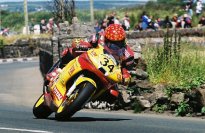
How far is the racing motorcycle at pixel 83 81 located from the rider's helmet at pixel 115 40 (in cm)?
Answer: 13

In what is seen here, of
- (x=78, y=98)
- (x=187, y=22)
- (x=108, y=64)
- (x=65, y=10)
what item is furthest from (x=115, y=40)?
(x=187, y=22)

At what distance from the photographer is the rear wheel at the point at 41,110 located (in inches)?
537

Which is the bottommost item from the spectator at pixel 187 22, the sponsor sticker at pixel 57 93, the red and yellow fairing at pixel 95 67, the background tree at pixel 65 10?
the spectator at pixel 187 22

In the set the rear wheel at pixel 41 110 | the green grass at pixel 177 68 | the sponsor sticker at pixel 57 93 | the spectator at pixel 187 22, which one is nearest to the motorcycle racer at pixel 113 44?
the sponsor sticker at pixel 57 93

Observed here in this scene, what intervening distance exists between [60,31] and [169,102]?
9.82 metres

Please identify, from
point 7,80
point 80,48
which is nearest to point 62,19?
point 7,80

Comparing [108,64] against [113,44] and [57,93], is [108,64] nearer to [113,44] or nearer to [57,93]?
[113,44]

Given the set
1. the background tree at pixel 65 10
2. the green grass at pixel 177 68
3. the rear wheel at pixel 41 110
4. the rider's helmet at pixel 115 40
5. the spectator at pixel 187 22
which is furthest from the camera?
the spectator at pixel 187 22

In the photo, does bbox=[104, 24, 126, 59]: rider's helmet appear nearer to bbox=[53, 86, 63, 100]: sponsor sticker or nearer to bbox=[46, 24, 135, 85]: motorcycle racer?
bbox=[46, 24, 135, 85]: motorcycle racer

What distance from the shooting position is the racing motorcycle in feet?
40.3

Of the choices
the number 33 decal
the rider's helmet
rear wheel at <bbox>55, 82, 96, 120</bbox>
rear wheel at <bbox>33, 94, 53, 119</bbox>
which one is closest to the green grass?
rear wheel at <bbox>33, 94, 53, 119</bbox>

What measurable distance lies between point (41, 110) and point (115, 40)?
212cm

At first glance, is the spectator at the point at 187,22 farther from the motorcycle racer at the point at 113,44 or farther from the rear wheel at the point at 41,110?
the motorcycle racer at the point at 113,44

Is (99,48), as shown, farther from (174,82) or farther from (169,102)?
(174,82)
